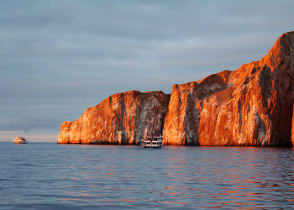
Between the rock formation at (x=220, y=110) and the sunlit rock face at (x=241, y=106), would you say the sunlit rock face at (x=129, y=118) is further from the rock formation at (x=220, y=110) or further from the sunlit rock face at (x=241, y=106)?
the sunlit rock face at (x=241, y=106)

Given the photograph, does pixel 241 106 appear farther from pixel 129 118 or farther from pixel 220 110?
pixel 129 118

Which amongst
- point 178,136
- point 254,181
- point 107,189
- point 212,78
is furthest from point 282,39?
point 107,189

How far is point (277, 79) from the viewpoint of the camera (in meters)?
139

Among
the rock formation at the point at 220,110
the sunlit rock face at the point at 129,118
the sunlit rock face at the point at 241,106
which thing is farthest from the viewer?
the sunlit rock face at the point at 129,118

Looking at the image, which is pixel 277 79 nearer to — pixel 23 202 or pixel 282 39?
pixel 282 39

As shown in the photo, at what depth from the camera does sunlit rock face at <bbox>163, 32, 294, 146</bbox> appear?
135 meters

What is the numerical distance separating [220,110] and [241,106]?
10.4 metres

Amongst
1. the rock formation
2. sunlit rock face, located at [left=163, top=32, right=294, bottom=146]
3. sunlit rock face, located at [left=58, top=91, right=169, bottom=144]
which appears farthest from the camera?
sunlit rock face, located at [left=58, top=91, right=169, bottom=144]

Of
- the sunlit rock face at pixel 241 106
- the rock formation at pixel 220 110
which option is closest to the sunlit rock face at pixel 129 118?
the rock formation at pixel 220 110

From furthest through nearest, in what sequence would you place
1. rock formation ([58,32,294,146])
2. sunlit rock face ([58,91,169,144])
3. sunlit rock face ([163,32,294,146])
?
sunlit rock face ([58,91,169,144]) < rock formation ([58,32,294,146]) < sunlit rock face ([163,32,294,146])

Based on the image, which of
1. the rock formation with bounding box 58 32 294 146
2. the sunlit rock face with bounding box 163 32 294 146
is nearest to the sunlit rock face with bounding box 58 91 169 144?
the rock formation with bounding box 58 32 294 146

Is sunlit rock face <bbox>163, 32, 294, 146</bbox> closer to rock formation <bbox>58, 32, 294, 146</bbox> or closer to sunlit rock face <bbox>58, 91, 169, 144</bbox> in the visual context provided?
rock formation <bbox>58, 32, 294, 146</bbox>

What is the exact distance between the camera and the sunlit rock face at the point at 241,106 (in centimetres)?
13525

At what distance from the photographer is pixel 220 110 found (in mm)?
150500
